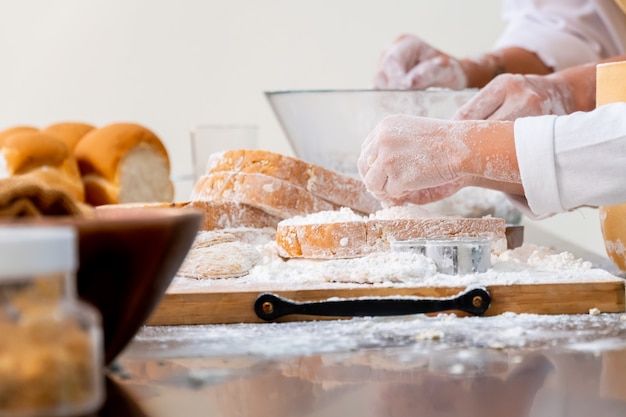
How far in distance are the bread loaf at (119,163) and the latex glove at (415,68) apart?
0.64 metres

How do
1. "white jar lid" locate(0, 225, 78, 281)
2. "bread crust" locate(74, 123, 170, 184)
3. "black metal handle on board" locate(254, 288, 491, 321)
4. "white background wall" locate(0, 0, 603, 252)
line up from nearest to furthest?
"white jar lid" locate(0, 225, 78, 281), "black metal handle on board" locate(254, 288, 491, 321), "bread crust" locate(74, 123, 170, 184), "white background wall" locate(0, 0, 603, 252)

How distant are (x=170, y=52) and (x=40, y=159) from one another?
1697mm

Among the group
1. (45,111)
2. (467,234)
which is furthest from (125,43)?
(467,234)

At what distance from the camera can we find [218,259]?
1053mm

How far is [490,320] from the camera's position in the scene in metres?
0.85

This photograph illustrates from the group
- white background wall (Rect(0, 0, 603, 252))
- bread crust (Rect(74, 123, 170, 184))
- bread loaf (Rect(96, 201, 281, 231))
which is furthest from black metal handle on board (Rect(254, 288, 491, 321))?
white background wall (Rect(0, 0, 603, 252))

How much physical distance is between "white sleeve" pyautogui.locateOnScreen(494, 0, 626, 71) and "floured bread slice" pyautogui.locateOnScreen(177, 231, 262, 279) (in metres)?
1.44

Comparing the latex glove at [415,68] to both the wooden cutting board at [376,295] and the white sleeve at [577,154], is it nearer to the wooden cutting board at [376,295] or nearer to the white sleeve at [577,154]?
the white sleeve at [577,154]

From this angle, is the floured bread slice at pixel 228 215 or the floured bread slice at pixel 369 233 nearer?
the floured bread slice at pixel 369 233

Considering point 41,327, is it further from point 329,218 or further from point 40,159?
point 40,159

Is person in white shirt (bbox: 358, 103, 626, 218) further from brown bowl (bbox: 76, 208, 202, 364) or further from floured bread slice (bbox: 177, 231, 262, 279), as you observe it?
brown bowl (bbox: 76, 208, 202, 364)

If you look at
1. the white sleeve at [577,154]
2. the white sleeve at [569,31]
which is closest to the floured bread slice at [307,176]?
the white sleeve at [577,154]

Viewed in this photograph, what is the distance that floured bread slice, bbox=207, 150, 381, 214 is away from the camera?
137 cm

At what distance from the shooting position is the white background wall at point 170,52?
3545 mm
